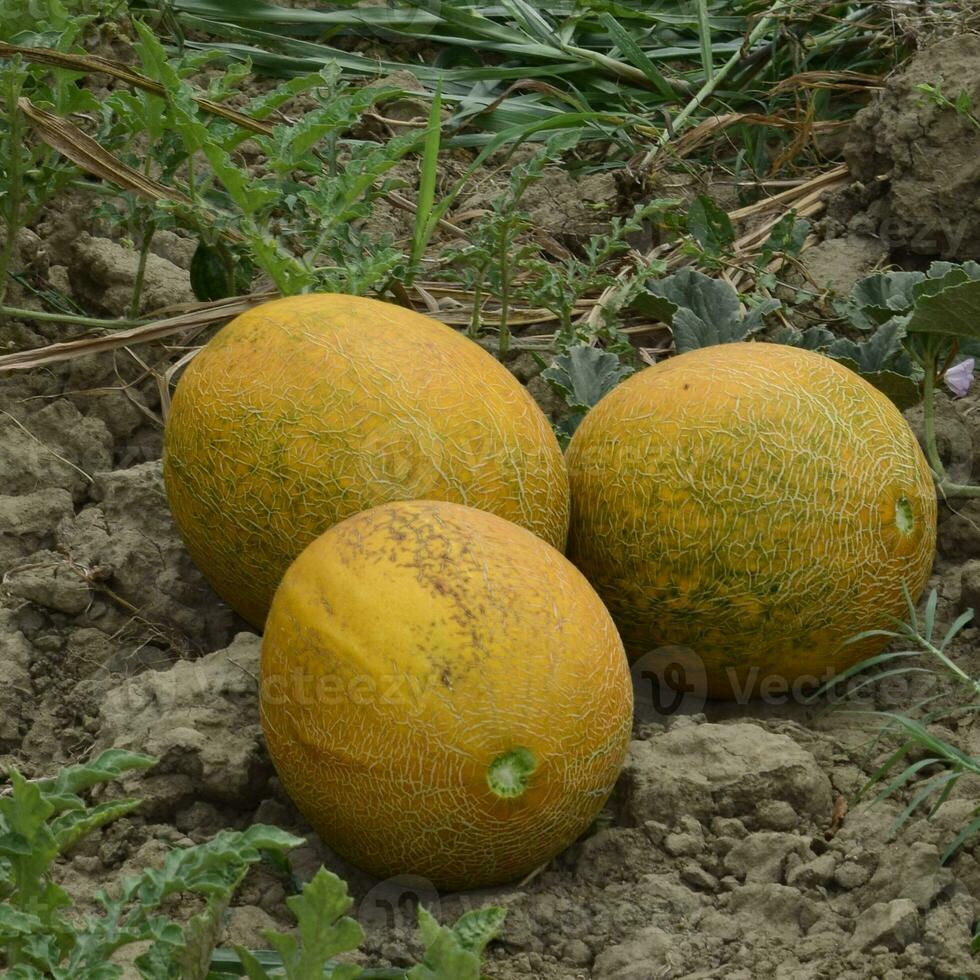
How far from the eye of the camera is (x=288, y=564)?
123 inches

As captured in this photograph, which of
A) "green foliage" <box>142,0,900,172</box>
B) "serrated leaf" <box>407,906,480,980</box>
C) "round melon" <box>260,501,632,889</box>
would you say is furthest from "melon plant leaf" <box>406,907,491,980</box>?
"green foliage" <box>142,0,900,172</box>

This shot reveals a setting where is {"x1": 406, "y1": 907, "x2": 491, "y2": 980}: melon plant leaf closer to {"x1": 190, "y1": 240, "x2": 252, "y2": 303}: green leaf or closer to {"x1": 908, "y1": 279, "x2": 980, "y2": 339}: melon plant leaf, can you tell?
{"x1": 908, "y1": 279, "x2": 980, "y2": 339}: melon plant leaf

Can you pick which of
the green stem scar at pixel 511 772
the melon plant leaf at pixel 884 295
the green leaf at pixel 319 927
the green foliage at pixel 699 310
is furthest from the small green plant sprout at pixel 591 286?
the green leaf at pixel 319 927

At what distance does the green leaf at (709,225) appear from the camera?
4691 mm

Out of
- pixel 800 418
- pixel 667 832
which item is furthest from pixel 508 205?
pixel 667 832

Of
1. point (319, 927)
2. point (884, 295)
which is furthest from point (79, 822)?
point (884, 295)

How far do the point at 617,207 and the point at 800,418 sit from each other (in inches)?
81.8

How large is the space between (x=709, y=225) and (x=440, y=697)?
251 centimetres

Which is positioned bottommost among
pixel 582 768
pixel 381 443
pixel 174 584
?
pixel 174 584

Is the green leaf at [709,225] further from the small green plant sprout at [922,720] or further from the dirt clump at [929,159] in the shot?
the small green plant sprout at [922,720]

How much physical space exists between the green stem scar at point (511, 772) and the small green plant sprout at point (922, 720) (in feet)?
1.93

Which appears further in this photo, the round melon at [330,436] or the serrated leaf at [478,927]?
the round melon at [330,436]

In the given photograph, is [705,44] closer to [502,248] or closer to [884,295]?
[884,295]

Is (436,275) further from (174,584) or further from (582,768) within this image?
(582,768)
